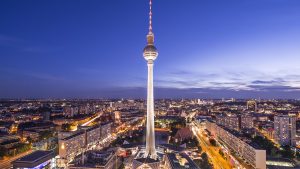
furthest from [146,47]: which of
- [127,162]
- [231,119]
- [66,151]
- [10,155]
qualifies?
[231,119]

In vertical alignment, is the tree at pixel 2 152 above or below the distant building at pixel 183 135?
below

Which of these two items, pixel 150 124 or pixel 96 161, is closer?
pixel 96 161

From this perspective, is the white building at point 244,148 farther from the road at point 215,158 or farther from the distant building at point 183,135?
the distant building at point 183,135

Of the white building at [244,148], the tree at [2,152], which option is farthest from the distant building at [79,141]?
the white building at [244,148]

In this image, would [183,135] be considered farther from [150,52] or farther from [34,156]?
[34,156]

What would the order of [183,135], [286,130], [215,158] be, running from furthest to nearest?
[183,135]
[286,130]
[215,158]

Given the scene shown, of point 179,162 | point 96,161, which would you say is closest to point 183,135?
point 179,162

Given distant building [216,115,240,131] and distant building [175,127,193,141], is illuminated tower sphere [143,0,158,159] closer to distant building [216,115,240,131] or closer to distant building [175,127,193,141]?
distant building [175,127,193,141]

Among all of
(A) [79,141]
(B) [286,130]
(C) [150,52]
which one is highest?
(C) [150,52]

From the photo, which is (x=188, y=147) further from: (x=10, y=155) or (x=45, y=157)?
(x=10, y=155)
